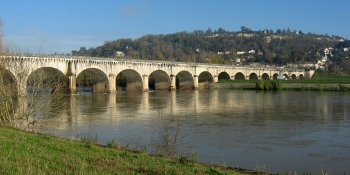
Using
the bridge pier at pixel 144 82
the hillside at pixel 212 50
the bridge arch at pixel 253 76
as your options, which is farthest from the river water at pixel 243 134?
the hillside at pixel 212 50

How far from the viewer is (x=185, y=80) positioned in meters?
74.1

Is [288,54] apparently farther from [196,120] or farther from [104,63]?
[196,120]

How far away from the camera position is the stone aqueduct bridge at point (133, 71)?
157ft

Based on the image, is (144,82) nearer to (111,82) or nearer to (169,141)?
(111,82)

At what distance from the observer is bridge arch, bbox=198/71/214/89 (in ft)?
246

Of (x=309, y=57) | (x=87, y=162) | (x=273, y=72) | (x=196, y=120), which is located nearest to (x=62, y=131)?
(x=196, y=120)

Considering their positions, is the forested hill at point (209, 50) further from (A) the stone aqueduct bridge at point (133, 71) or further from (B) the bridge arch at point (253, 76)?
(A) the stone aqueduct bridge at point (133, 71)

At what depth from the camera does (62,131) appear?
19.2 metres

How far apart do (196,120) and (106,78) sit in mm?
33229

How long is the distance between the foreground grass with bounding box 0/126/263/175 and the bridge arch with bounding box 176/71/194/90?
199 feet

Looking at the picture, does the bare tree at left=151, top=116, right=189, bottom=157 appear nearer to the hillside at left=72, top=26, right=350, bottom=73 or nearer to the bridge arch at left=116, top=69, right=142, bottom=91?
the bridge arch at left=116, top=69, right=142, bottom=91

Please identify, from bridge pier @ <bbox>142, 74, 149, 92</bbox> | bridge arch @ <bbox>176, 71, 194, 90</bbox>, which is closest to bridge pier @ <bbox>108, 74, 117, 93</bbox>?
bridge pier @ <bbox>142, 74, 149, 92</bbox>

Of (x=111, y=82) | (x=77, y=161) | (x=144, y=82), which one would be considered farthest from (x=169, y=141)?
(x=144, y=82)

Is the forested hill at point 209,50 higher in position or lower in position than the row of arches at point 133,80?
higher
